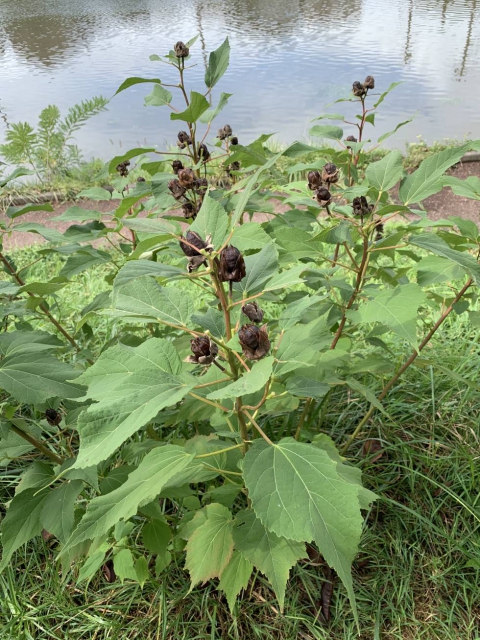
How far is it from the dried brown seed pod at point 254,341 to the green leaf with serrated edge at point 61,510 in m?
0.71

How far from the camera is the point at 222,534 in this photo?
1171 mm

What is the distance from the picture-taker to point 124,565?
57.6 inches

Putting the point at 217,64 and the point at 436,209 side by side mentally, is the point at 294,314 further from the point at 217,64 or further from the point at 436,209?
the point at 436,209

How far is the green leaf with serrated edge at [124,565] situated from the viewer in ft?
4.76

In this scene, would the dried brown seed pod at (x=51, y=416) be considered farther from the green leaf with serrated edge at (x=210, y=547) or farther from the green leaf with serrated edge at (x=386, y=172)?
the green leaf with serrated edge at (x=386, y=172)

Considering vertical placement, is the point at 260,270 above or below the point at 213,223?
below

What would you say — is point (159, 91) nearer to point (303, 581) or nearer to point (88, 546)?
point (88, 546)

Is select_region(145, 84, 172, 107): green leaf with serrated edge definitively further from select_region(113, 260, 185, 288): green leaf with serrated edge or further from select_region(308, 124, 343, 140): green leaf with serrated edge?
select_region(113, 260, 185, 288): green leaf with serrated edge

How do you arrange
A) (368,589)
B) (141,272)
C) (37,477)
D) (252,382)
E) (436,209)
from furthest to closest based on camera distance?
(436,209) → (368,589) → (37,477) → (141,272) → (252,382)

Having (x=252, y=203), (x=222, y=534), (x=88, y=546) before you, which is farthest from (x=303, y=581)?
(x=252, y=203)

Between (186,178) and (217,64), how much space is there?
0.47m

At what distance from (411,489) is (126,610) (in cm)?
105

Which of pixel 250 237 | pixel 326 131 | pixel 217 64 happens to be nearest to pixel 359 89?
pixel 326 131

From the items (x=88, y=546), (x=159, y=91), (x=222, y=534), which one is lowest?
(x=88, y=546)
